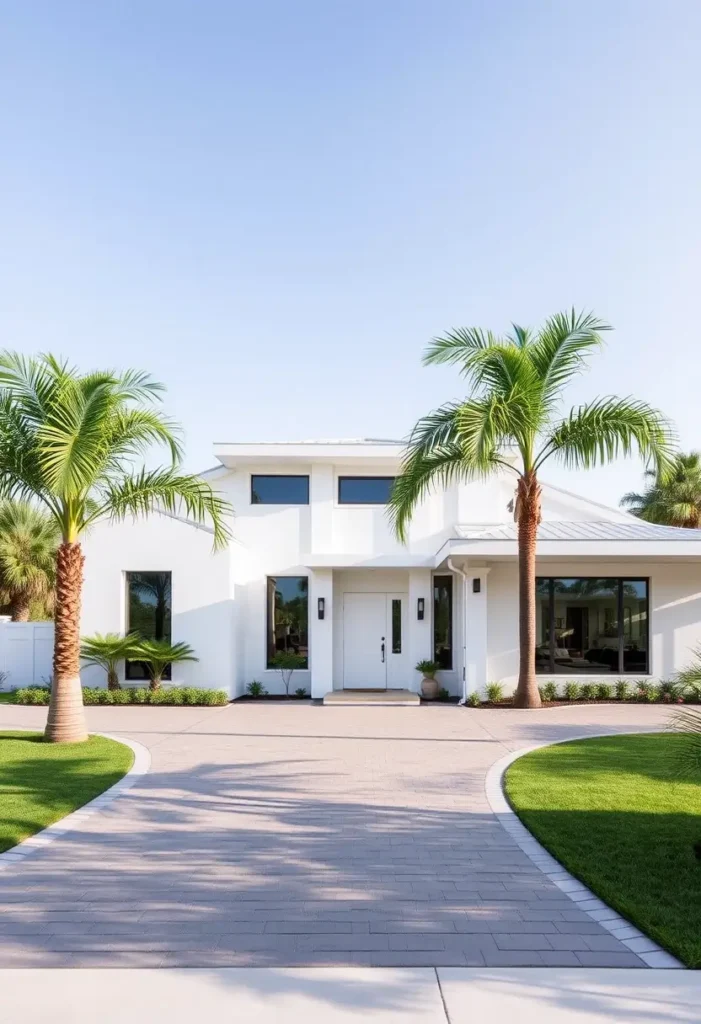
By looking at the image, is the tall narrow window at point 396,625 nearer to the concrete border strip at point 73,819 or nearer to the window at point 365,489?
the window at point 365,489

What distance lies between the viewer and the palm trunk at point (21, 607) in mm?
24267

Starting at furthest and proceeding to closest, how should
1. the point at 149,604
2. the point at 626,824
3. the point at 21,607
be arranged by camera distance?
the point at 21,607 → the point at 149,604 → the point at 626,824

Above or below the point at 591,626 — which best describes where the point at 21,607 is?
above

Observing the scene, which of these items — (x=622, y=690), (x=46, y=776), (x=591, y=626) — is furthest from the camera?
(x=591, y=626)

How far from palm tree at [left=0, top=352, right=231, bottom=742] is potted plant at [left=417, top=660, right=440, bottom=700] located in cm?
757

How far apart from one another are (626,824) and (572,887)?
175 cm

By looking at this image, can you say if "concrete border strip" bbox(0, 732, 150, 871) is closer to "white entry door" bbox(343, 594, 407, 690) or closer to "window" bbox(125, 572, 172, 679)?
"window" bbox(125, 572, 172, 679)

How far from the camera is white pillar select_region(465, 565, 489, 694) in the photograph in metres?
16.5

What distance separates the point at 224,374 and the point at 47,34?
299 inches

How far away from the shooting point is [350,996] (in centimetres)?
374

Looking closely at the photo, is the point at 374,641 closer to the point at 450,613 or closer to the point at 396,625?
the point at 396,625

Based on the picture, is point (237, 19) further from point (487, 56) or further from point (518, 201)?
point (518, 201)

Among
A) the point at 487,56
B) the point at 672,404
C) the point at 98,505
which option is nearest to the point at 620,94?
the point at 487,56

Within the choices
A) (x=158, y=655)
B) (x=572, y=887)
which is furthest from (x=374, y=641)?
(x=572, y=887)
